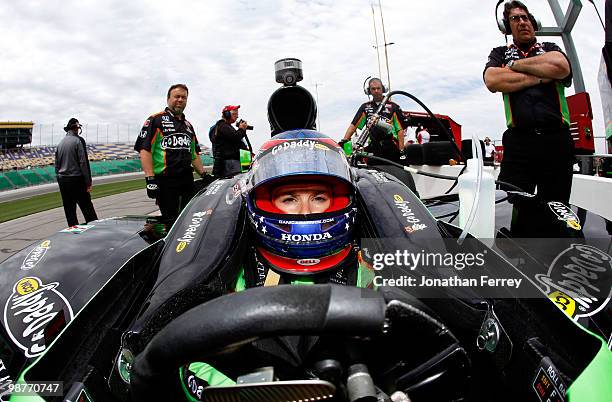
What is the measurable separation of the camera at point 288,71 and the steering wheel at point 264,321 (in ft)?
7.31

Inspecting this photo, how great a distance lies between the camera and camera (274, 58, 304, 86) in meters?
2.87

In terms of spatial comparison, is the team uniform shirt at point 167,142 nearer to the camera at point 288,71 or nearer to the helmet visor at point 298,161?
the camera at point 288,71

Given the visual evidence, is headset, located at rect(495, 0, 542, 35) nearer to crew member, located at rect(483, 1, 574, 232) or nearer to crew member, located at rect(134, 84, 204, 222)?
crew member, located at rect(483, 1, 574, 232)

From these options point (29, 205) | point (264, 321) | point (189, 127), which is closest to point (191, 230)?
point (264, 321)

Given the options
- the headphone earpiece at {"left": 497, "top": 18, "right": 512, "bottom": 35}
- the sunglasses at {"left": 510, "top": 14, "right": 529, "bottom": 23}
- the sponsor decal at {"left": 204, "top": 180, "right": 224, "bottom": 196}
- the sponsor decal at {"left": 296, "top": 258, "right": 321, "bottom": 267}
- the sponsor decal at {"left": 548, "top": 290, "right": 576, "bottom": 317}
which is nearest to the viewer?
the sponsor decal at {"left": 548, "top": 290, "right": 576, "bottom": 317}

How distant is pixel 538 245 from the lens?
1967 millimetres

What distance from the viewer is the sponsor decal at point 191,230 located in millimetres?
1731

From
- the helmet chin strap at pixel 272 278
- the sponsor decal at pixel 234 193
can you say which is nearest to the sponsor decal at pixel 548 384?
the helmet chin strap at pixel 272 278

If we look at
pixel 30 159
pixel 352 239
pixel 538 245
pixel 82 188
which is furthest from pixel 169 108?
pixel 30 159

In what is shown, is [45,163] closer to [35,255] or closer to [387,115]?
[387,115]

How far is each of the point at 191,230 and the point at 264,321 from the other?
1.14 meters

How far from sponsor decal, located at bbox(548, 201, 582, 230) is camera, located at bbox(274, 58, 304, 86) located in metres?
1.63

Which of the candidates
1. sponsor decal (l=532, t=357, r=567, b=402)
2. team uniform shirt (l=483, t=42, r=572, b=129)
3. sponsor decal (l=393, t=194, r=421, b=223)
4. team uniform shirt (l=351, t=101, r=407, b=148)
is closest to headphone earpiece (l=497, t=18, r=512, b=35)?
team uniform shirt (l=483, t=42, r=572, b=129)

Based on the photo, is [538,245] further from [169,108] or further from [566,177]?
[169,108]
